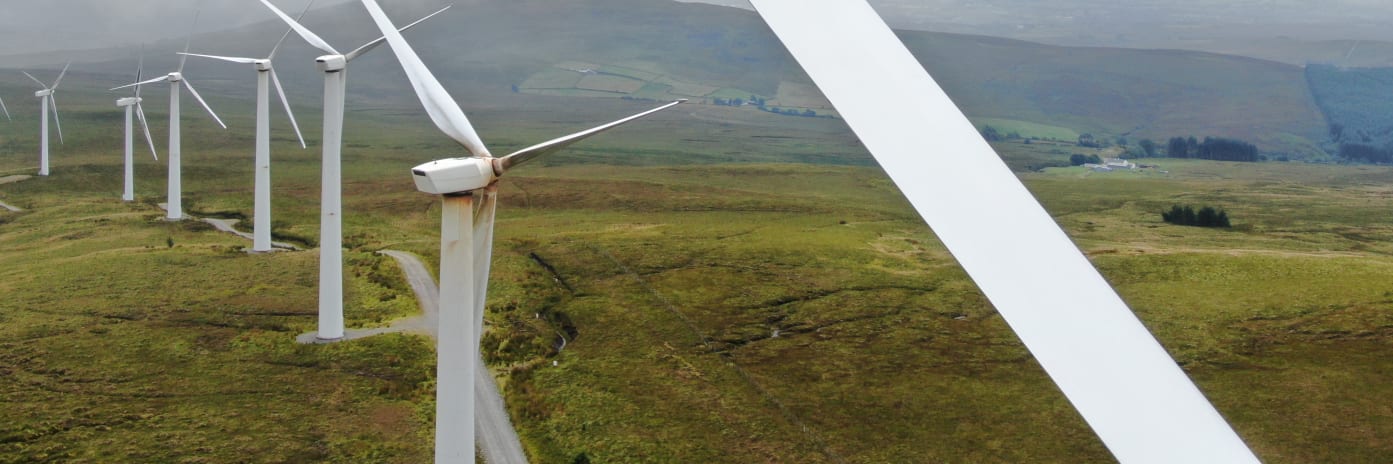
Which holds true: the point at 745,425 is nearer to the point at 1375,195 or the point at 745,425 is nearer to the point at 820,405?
the point at 820,405

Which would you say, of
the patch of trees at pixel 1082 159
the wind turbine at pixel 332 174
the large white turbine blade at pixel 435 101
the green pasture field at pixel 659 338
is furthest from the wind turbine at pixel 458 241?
the patch of trees at pixel 1082 159

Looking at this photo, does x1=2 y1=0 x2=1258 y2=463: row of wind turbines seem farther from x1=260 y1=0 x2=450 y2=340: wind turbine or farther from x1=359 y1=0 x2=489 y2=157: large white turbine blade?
x1=260 y1=0 x2=450 y2=340: wind turbine

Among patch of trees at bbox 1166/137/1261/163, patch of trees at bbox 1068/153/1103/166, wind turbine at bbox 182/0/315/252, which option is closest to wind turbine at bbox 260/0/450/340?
wind turbine at bbox 182/0/315/252

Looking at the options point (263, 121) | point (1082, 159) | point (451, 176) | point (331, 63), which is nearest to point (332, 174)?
point (331, 63)

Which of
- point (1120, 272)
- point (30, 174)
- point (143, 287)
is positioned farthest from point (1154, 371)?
point (30, 174)

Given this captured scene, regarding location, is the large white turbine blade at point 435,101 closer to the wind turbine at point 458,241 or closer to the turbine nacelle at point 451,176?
the wind turbine at point 458,241
